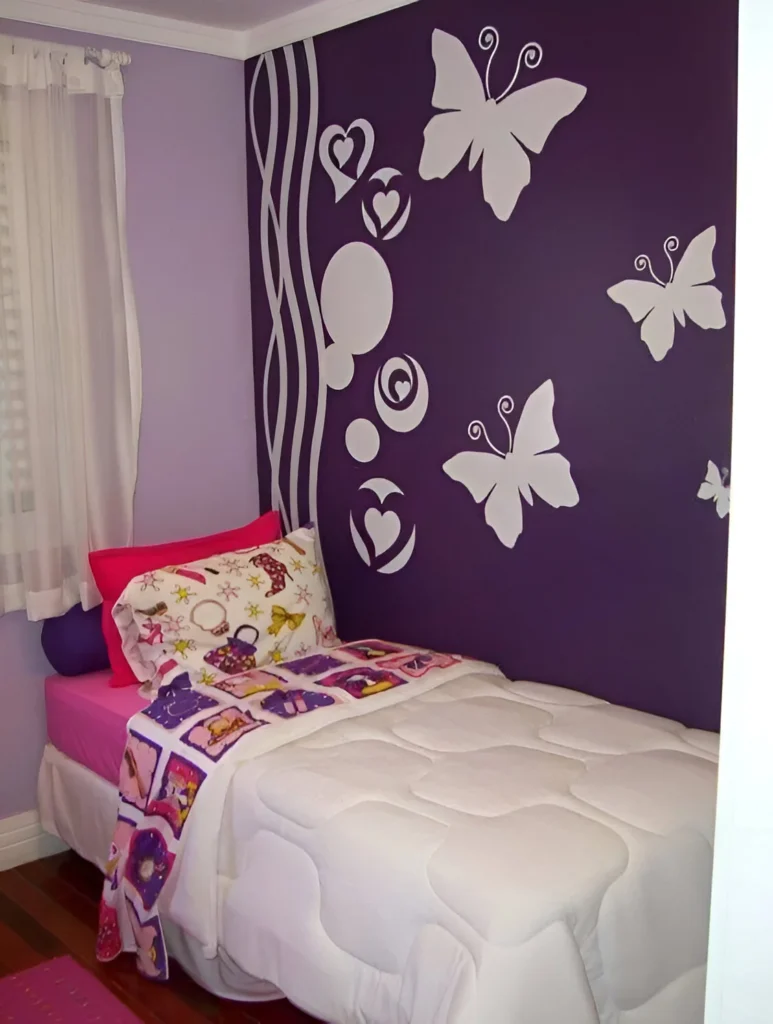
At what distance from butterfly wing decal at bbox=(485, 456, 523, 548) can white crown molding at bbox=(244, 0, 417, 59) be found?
1341 millimetres

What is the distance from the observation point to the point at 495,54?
249 cm

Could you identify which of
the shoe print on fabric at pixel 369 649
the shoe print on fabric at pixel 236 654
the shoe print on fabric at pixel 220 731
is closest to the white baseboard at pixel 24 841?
the shoe print on fabric at pixel 236 654

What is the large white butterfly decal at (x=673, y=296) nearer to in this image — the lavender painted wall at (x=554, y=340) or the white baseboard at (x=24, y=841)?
the lavender painted wall at (x=554, y=340)

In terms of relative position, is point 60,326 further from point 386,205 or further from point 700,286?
point 700,286

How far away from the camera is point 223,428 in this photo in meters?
3.31

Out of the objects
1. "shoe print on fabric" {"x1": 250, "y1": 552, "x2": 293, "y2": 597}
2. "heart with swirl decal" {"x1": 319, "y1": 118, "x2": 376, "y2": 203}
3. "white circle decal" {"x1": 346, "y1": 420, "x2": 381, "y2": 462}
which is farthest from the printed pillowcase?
"heart with swirl decal" {"x1": 319, "y1": 118, "x2": 376, "y2": 203}

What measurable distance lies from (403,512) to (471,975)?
159cm

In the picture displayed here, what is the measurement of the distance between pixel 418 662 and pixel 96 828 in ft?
3.23

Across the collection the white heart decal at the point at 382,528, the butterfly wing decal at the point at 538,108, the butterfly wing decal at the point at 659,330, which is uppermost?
the butterfly wing decal at the point at 538,108

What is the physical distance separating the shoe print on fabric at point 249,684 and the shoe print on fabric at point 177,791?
257 millimetres

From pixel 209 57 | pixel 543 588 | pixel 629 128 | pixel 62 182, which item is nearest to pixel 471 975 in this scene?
pixel 543 588

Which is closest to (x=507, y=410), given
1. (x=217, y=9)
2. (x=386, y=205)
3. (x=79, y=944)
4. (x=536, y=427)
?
(x=536, y=427)

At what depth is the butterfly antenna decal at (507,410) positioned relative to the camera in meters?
2.60

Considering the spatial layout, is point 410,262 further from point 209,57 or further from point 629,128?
point 209,57
